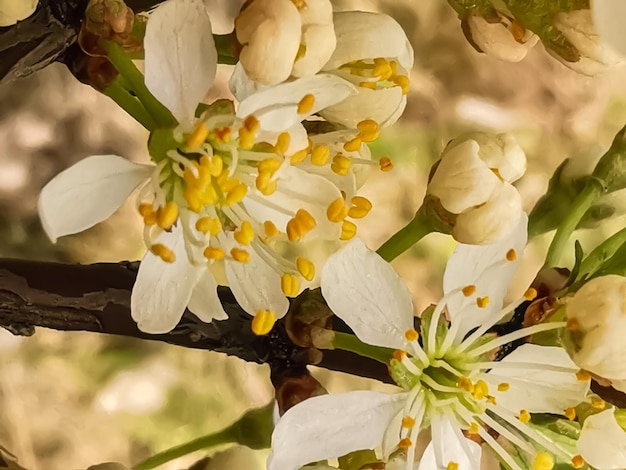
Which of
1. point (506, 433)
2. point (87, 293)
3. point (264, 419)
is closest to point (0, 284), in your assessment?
point (87, 293)

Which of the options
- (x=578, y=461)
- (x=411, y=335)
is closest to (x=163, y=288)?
(x=411, y=335)

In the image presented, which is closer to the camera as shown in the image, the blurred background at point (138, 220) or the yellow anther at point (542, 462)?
the yellow anther at point (542, 462)

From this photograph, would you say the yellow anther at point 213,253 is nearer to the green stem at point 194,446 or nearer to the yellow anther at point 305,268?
the yellow anther at point 305,268

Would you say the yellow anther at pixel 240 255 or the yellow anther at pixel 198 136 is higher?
the yellow anther at pixel 198 136

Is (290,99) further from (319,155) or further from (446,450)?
(446,450)


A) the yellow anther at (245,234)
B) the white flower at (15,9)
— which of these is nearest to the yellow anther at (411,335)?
the yellow anther at (245,234)

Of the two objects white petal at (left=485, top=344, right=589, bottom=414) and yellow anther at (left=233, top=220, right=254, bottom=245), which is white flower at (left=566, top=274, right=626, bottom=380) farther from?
yellow anther at (left=233, top=220, right=254, bottom=245)

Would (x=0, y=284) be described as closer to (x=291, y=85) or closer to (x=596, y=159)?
(x=291, y=85)
